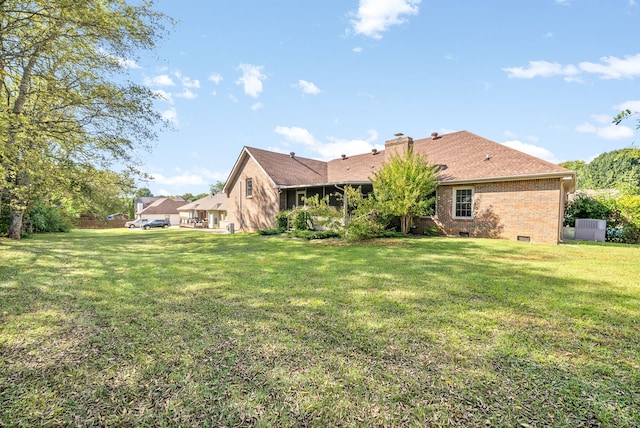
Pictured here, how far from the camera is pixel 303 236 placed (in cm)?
1441

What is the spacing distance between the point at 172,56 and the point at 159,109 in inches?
87.9

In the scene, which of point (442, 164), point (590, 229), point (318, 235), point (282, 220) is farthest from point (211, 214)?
point (590, 229)

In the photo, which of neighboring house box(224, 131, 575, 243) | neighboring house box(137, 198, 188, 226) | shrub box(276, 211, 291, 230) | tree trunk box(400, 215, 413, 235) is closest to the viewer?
neighboring house box(224, 131, 575, 243)

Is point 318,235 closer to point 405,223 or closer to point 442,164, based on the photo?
point 405,223

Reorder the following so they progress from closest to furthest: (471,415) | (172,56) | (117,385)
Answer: (471,415) → (117,385) → (172,56)

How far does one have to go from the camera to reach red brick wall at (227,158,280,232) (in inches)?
770

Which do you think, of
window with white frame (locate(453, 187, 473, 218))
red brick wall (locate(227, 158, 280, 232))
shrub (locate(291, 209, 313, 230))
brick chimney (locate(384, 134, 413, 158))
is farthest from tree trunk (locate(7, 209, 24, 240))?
window with white frame (locate(453, 187, 473, 218))

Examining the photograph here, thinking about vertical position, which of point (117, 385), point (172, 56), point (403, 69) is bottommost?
point (117, 385)

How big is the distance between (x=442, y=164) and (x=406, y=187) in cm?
389

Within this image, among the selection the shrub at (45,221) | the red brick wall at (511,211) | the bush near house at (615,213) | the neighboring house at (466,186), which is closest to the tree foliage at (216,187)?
the shrub at (45,221)

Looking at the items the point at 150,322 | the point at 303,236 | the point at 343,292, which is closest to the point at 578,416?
the point at 343,292

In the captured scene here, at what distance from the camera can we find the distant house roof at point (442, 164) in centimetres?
1274

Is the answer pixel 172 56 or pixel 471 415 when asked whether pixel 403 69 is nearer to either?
pixel 172 56

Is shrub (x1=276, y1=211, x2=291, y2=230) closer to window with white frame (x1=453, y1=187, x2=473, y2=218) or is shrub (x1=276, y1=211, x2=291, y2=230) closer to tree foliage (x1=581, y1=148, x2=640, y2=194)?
window with white frame (x1=453, y1=187, x2=473, y2=218)
